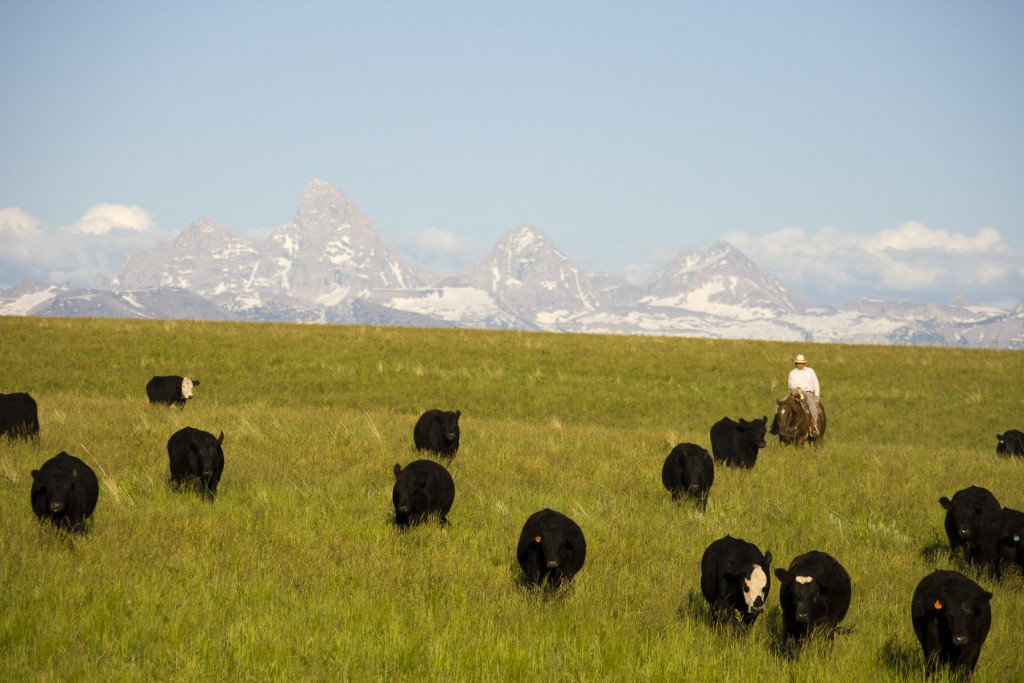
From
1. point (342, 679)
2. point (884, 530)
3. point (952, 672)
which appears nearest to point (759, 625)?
point (952, 672)

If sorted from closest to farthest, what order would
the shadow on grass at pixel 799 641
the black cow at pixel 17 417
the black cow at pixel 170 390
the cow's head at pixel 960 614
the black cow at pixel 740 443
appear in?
the cow's head at pixel 960 614
the shadow on grass at pixel 799 641
the black cow at pixel 17 417
the black cow at pixel 740 443
the black cow at pixel 170 390

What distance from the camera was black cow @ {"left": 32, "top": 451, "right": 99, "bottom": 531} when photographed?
9555 mm

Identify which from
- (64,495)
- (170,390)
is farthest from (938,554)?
(170,390)

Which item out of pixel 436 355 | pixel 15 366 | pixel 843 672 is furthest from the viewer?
pixel 436 355

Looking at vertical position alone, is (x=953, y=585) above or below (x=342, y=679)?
above

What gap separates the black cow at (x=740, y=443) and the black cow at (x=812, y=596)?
8821 mm

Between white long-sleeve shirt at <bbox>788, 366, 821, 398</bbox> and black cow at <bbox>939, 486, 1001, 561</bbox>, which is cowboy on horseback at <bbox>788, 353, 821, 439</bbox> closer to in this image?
white long-sleeve shirt at <bbox>788, 366, 821, 398</bbox>

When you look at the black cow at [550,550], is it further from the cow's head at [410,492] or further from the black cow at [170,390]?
the black cow at [170,390]

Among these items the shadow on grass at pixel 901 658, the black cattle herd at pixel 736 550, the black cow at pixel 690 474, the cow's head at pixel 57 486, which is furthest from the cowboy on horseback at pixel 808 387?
the cow's head at pixel 57 486

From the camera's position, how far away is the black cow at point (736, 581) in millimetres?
7785

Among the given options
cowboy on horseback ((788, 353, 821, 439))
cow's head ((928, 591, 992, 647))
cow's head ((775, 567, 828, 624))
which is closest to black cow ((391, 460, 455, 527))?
cow's head ((775, 567, 828, 624))

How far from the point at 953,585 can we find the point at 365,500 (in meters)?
7.85

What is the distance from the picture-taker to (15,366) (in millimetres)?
31094

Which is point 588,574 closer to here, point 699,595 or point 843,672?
A: point 699,595
